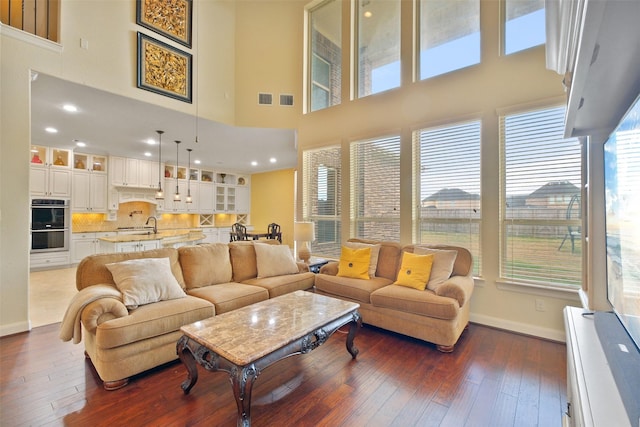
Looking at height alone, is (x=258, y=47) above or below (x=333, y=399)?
above

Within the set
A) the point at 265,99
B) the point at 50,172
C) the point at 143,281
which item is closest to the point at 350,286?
the point at 143,281

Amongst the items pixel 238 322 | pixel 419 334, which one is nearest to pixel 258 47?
pixel 238 322

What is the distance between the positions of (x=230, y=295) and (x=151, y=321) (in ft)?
2.48

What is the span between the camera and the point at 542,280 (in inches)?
117

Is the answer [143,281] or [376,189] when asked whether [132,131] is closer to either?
[143,281]

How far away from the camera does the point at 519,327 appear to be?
3.02 meters

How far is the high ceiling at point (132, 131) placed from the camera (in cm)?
382

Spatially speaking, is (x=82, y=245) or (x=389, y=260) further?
(x=82, y=245)

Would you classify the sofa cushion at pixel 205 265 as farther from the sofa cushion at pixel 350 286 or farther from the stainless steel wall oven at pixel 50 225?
the stainless steel wall oven at pixel 50 225

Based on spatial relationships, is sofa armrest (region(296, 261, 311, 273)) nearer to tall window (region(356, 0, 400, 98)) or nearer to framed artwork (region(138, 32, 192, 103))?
tall window (region(356, 0, 400, 98))

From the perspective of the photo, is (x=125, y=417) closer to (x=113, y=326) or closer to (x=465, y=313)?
(x=113, y=326)

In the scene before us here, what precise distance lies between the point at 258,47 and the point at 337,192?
3151 millimetres

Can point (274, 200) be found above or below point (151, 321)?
above

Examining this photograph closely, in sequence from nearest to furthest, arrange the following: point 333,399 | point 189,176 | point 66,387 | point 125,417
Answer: point 125,417 → point 333,399 → point 66,387 → point 189,176
